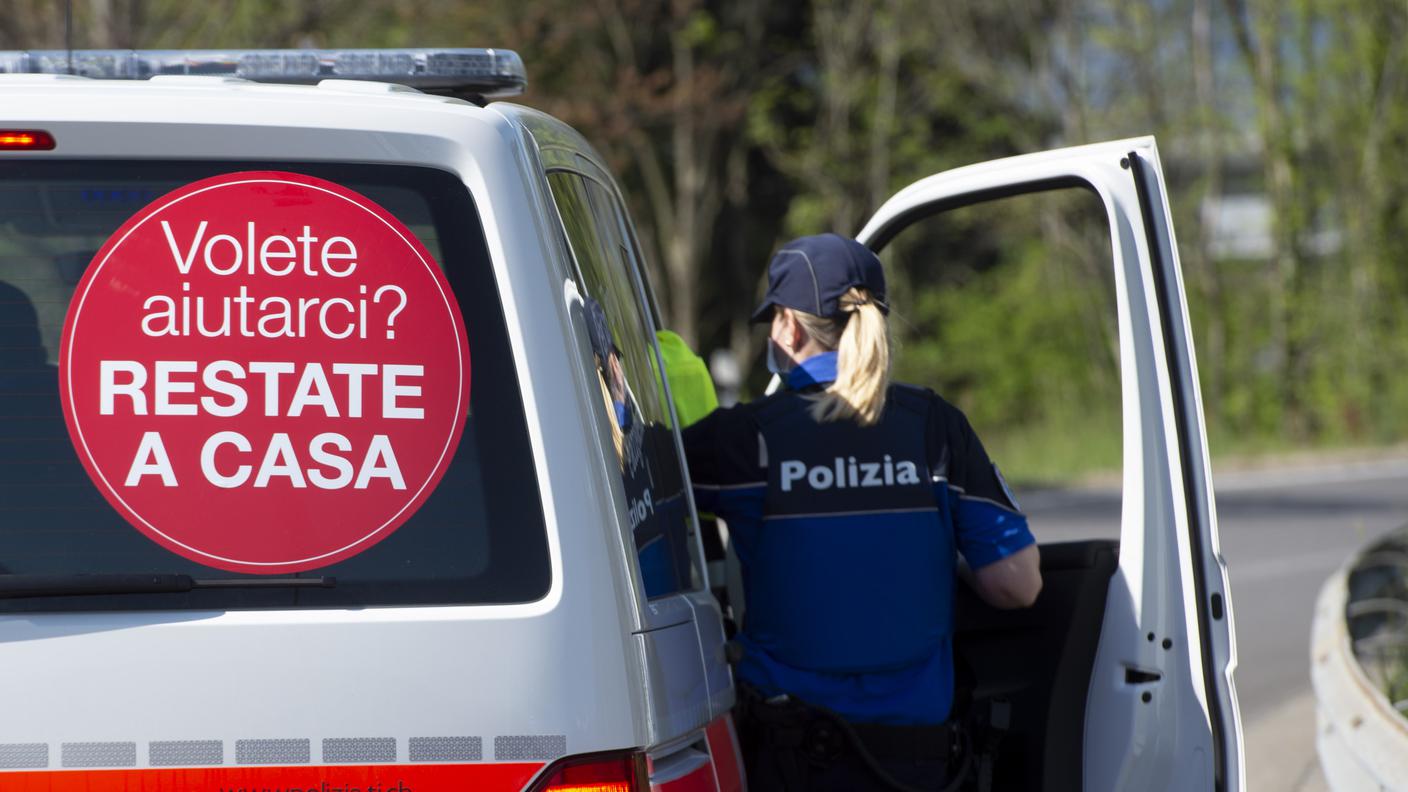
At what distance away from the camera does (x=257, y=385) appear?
201 cm

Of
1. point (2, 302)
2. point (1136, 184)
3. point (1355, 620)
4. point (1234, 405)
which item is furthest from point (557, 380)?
point (1234, 405)

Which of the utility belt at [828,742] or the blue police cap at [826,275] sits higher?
the blue police cap at [826,275]

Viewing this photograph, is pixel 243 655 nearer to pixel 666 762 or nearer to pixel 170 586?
pixel 170 586

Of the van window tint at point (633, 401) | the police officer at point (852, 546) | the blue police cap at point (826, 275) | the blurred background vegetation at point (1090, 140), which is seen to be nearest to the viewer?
the van window tint at point (633, 401)

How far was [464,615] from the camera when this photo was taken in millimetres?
2000

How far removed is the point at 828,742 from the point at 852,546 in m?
0.35

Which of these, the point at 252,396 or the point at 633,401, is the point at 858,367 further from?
the point at 252,396

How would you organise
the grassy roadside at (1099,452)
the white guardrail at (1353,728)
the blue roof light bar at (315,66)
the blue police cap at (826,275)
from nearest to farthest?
the blue roof light bar at (315,66) < the blue police cap at (826,275) < the white guardrail at (1353,728) < the grassy roadside at (1099,452)

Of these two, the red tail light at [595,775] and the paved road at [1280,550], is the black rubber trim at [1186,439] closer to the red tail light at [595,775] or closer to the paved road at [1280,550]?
the red tail light at [595,775]

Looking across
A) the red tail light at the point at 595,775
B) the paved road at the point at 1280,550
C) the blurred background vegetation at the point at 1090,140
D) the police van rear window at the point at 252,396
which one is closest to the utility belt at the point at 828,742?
the red tail light at the point at 595,775

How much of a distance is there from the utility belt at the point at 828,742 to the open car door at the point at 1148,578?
0.31m

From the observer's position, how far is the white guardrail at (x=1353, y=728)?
4168 mm

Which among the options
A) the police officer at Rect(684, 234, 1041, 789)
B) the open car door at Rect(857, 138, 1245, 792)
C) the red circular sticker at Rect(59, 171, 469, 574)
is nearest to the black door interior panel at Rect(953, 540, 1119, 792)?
the open car door at Rect(857, 138, 1245, 792)

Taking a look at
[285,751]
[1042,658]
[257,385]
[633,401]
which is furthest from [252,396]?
[1042,658]
